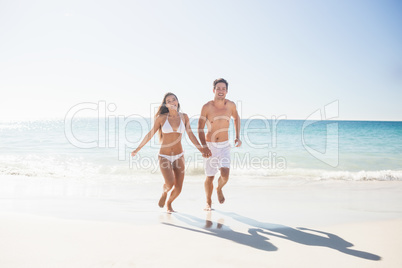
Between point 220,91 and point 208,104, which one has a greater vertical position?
point 220,91

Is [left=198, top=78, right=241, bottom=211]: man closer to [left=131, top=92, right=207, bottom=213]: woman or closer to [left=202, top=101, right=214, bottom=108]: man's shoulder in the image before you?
[left=202, top=101, right=214, bottom=108]: man's shoulder

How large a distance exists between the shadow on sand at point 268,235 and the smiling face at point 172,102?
1.89 meters

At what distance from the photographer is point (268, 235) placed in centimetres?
370

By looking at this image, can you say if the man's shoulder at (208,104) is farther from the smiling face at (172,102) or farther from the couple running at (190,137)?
the smiling face at (172,102)

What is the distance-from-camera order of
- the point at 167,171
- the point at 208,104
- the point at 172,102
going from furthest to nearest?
the point at 208,104, the point at 172,102, the point at 167,171

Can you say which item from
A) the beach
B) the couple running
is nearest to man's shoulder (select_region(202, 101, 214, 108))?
the couple running

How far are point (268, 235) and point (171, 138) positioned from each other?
7.45 feet

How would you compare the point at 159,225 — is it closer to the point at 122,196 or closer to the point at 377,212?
the point at 122,196

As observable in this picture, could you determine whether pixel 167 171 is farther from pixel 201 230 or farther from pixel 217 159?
pixel 201 230

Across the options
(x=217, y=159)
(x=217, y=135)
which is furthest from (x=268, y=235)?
Answer: (x=217, y=135)

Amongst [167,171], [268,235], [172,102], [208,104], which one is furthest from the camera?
[208,104]

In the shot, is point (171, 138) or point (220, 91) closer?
point (171, 138)

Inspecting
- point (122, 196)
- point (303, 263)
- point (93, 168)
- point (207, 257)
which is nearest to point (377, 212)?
point (303, 263)

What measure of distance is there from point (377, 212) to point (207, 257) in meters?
3.60
